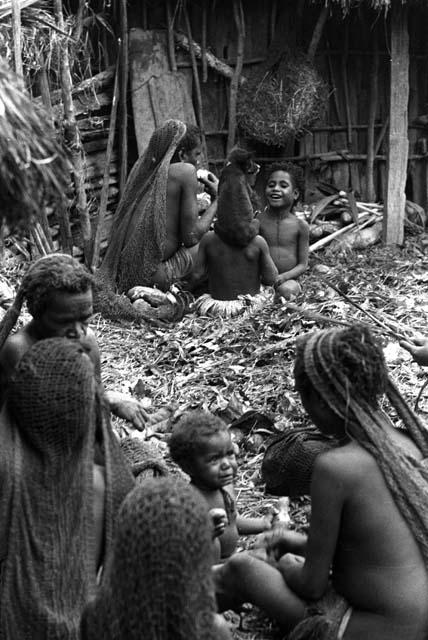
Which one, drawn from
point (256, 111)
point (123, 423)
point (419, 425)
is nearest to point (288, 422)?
point (123, 423)

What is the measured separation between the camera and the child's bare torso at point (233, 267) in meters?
7.85

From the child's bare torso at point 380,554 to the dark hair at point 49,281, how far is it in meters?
1.48

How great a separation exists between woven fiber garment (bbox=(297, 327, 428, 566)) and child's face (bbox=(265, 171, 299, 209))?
17.0 ft

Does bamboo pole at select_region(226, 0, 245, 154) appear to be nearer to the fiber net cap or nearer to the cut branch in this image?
the cut branch

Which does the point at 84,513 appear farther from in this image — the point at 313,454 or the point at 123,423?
the point at 123,423

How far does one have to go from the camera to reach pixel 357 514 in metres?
3.13

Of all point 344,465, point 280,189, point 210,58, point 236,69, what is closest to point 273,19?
point 236,69

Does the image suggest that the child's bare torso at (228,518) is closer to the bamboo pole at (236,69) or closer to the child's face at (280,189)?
the child's face at (280,189)

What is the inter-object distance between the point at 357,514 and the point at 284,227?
18.3 ft

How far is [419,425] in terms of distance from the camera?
3.56 meters

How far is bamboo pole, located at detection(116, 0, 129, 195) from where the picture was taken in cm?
980

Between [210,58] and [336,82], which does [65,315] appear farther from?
[336,82]

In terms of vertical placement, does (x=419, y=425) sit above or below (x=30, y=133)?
below

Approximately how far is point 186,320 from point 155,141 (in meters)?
1.80
